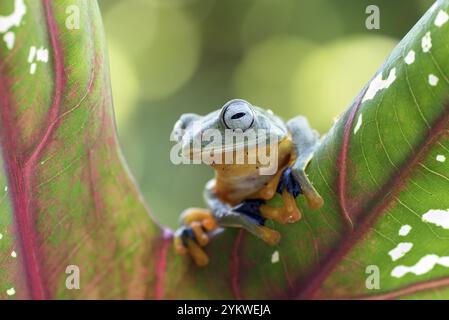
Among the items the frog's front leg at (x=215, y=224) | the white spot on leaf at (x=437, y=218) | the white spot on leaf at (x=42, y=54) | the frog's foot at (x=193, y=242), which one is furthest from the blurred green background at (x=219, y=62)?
the white spot on leaf at (x=42, y=54)

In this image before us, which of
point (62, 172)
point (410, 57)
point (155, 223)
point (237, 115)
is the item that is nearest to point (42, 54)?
point (62, 172)

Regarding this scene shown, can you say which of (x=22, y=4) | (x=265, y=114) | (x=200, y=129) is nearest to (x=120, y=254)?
(x=200, y=129)

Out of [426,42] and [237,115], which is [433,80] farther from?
[237,115]

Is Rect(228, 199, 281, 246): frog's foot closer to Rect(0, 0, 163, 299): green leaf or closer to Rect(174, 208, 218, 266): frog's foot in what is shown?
Rect(174, 208, 218, 266): frog's foot

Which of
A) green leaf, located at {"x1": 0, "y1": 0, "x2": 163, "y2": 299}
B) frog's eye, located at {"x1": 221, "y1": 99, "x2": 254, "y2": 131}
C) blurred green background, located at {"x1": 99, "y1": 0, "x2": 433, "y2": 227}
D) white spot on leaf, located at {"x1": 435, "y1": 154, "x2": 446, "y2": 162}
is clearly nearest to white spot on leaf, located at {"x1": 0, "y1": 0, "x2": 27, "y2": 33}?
green leaf, located at {"x1": 0, "y1": 0, "x2": 163, "y2": 299}

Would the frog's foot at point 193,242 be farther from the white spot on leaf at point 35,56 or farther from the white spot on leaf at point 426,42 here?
the white spot on leaf at point 426,42
